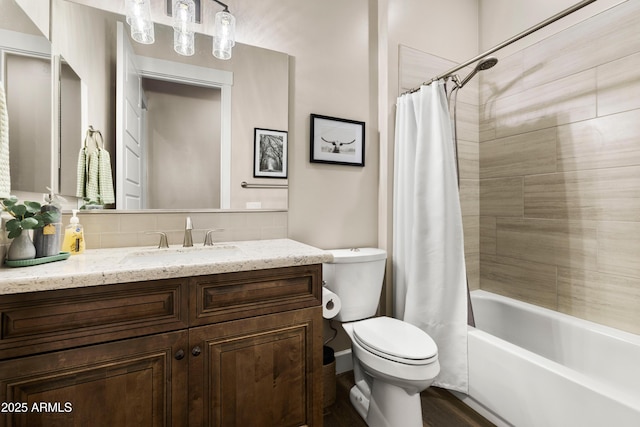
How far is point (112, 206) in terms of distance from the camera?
1.37m

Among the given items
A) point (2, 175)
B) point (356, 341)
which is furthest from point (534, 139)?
point (2, 175)

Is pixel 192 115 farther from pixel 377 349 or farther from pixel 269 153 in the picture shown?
pixel 377 349

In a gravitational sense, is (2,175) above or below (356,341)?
above

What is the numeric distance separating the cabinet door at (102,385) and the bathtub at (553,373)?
1.38m

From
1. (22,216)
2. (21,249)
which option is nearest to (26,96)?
(22,216)

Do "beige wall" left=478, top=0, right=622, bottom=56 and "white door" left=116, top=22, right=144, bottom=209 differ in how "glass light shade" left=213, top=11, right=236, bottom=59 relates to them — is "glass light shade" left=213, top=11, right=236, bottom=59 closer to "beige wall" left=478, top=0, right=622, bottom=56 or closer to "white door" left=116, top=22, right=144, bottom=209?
"white door" left=116, top=22, right=144, bottom=209

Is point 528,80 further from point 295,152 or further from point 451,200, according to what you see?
point 295,152

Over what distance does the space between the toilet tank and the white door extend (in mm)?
1033

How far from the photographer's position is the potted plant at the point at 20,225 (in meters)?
0.92

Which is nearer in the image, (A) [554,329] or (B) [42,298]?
(B) [42,298]

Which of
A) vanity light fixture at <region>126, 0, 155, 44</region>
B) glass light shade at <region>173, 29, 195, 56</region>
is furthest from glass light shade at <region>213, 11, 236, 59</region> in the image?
Result: vanity light fixture at <region>126, 0, 155, 44</region>

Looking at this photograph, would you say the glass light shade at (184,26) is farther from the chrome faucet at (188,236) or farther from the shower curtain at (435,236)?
the shower curtain at (435,236)

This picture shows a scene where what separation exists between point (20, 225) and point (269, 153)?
3.52 ft

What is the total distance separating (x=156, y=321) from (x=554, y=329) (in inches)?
82.5
